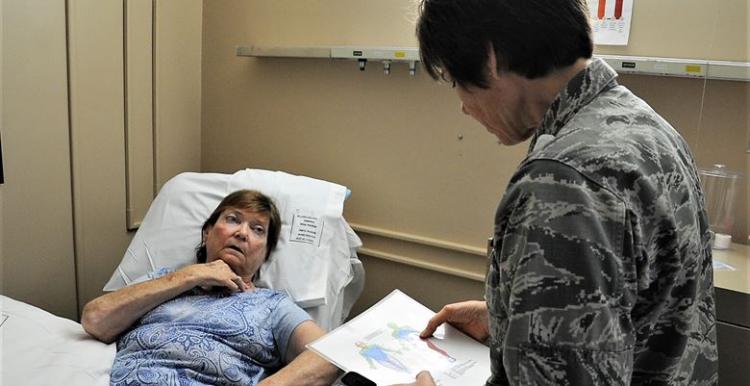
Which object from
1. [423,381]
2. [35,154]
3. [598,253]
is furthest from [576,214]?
[35,154]

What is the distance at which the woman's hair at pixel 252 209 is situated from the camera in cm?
197

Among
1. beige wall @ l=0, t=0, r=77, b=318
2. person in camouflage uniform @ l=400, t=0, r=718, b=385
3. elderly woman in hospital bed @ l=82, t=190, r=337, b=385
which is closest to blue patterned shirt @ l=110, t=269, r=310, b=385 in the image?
elderly woman in hospital bed @ l=82, t=190, r=337, b=385

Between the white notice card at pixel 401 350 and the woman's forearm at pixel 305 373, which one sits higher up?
the white notice card at pixel 401 350

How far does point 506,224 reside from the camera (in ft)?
2.15

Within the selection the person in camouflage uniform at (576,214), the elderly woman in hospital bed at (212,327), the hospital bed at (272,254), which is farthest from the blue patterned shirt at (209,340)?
the person in camouflage uniform at (576,214)

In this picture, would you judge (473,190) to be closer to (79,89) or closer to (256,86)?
(256,86)

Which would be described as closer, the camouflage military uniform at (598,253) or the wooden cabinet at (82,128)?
the camouflage military uniform at (598,253)

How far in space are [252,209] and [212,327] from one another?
47 cm

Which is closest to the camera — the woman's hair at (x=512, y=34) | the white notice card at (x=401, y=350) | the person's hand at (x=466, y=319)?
the woman's hair at (x=512, y=34)

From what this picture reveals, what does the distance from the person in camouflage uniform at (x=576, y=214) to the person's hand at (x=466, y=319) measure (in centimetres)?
52

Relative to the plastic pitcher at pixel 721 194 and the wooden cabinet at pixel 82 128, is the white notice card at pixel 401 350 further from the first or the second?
the wooden cabinet at pixel 82 128

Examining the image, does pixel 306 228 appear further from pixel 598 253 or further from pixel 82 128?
pixel 598 253

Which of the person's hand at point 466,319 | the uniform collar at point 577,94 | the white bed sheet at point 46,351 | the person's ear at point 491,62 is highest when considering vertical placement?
the person's ear at point 491,62

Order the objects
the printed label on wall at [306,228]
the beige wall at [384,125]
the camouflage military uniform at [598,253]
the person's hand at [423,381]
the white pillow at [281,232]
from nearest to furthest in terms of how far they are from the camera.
A: 1. the camouflage military uniform at [598,253]
2. the person's hand at [423,381]
3. the beige wall at [384,125]
4. the white pillow at [281,232]
5. the printed label on wall at [306,228]
